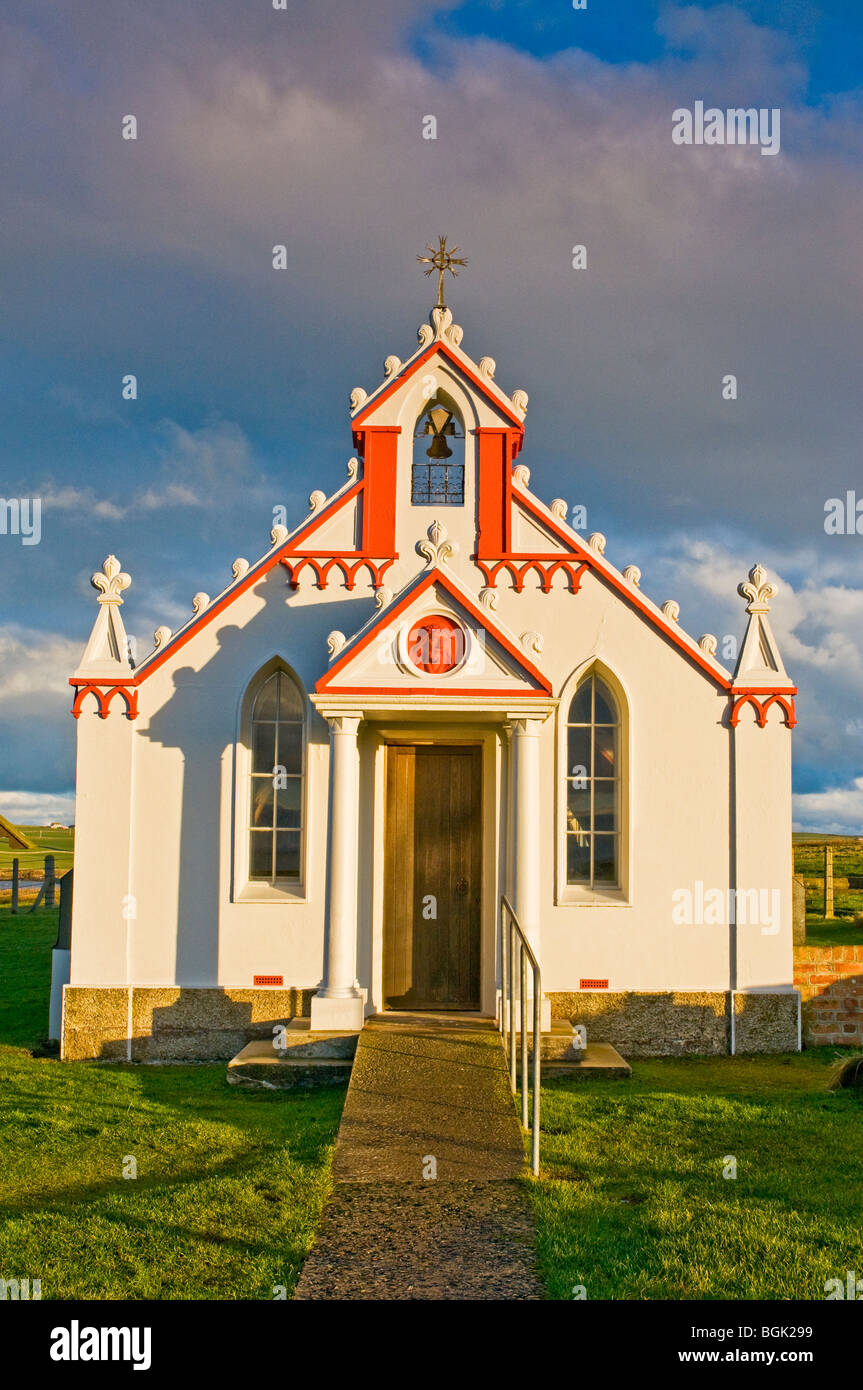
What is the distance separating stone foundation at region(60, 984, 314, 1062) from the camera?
1189 cm

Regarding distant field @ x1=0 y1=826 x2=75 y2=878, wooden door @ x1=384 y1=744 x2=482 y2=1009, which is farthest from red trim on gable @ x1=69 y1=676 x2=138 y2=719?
distant field @ x1=0 y1=826 x2=75 y2=878

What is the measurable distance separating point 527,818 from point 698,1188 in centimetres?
475

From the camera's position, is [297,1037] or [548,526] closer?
[297,1037]

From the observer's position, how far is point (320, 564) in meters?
12.5

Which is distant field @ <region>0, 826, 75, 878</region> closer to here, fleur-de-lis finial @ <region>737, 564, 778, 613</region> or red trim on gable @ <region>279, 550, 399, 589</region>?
red trim on gable @ <region>279, 550, 399, 589</region>

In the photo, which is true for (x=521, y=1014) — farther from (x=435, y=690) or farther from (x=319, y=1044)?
(x=435, y=690)

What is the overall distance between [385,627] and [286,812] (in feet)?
8.63

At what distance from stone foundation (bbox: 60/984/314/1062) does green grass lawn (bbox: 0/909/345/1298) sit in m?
0.26

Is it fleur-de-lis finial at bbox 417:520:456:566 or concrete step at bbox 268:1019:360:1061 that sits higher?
fleur-de-lis finial at bbox 417:520:456:566

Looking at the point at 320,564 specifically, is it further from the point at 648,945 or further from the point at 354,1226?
the point at 354,1226

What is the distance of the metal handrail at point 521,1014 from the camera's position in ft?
23.8

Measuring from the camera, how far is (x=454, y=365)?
12.7 meters

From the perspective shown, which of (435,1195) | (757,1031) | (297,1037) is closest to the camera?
(435,1195)
